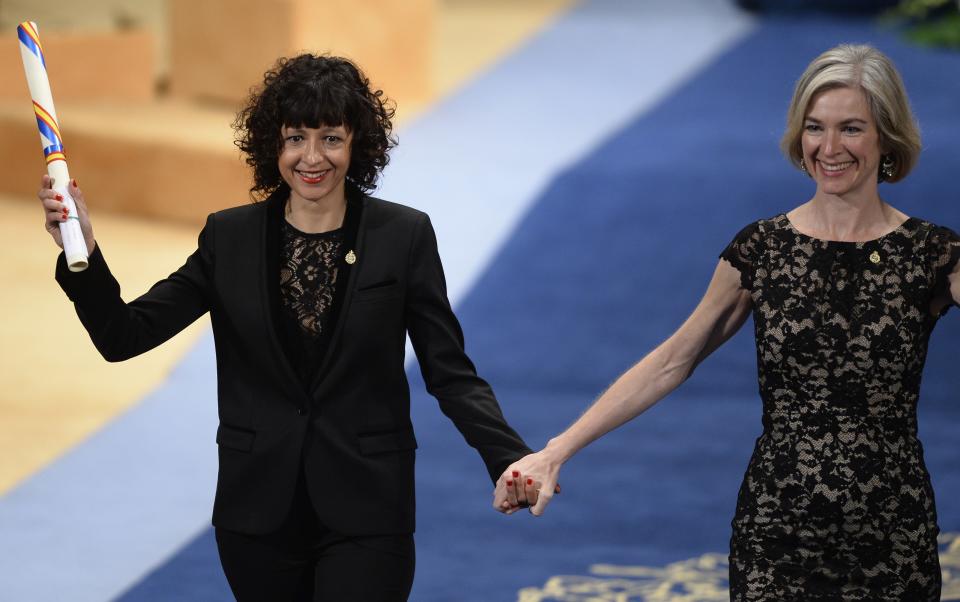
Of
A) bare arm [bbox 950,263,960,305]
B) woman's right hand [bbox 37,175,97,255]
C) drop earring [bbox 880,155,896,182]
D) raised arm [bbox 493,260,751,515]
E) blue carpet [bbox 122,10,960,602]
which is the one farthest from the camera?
blue carpet [bbox 122,10,960,602]

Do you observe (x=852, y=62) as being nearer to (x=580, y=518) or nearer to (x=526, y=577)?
(x=526, y=577)

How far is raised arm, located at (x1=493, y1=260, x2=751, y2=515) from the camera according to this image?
11.4 feet

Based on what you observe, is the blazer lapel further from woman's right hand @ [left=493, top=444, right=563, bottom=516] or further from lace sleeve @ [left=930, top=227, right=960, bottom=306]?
lace sleeve @ [left=930, top=227, right=960, bottom=306]

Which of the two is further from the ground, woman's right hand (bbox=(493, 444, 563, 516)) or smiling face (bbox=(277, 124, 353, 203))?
smiling face (bbox=(277, 124, 353, 203))

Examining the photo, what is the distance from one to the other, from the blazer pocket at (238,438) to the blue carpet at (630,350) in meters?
1.79

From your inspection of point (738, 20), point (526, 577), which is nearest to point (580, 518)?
point (526, 577)

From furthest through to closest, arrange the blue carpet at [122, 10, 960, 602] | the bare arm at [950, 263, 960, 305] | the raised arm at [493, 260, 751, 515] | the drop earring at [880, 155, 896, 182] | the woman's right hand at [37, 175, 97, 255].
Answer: the blue carpet at [122, 10, 960, 602]
the raised arm at [493, 260, 751, 515]
the drop earring at [880, 155, 896, 182]
the bare arm at [950, 263, 960, 305]
the woman's right hand at [37, 175, 97, 255]

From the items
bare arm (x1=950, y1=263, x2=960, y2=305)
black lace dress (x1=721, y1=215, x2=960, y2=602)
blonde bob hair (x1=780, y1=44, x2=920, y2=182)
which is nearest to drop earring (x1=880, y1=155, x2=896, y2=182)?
blonde bob hair (x1=780, y1=44, x2=920, y2=182)

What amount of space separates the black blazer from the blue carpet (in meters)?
1.80

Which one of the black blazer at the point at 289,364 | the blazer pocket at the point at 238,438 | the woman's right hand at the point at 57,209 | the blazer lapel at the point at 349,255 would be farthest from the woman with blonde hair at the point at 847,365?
the woman's right hand at the point at 57,209

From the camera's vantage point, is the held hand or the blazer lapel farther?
the held hand

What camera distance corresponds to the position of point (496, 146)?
30.6 ft

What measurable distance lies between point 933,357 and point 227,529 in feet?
14.2

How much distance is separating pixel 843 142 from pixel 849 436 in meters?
0.57
